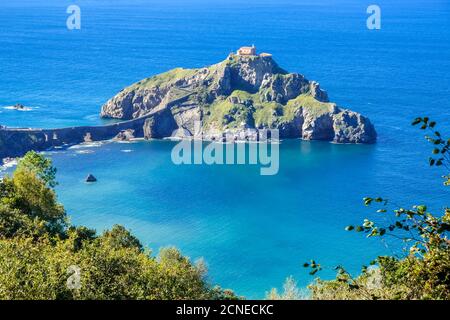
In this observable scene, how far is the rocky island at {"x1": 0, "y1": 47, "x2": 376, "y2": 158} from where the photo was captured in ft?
398

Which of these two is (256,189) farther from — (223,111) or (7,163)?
(7,163)

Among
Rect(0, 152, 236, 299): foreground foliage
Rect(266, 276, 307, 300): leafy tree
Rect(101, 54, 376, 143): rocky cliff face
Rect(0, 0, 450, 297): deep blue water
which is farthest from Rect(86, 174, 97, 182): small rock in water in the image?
Rect(266, 276, 307, 300): leafy tree

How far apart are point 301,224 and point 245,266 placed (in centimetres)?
1593

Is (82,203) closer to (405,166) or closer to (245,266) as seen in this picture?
(245,266)

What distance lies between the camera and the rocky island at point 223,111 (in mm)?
121312

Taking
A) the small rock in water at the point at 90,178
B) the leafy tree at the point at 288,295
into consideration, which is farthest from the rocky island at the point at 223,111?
the leafy tree at the point at 288,295

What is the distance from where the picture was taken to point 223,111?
128 m

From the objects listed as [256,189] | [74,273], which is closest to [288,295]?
[74,273]

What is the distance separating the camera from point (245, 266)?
70750mm

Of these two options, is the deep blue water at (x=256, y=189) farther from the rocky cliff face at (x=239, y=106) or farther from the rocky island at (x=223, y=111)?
the rocky island at (x=223, y=111)

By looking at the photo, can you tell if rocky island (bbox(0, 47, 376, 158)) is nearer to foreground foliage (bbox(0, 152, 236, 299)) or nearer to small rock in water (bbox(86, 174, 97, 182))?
small rock in water (bbox(86, 174, 97, 182))

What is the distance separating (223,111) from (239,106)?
10.4 feet

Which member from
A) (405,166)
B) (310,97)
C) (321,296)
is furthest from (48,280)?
A: (310,97)
